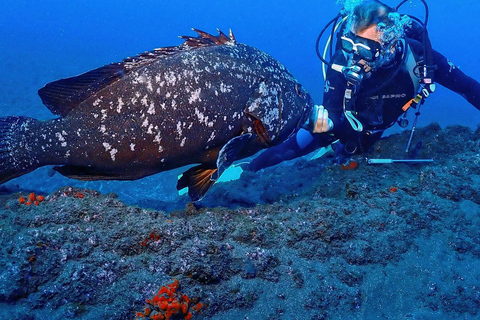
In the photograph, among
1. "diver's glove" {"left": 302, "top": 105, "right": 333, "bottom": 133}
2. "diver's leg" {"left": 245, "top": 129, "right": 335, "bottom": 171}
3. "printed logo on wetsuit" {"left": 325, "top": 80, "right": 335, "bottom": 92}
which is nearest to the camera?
"diver's glove" {"left": 302, "top": 105, "right": 333, "bottom": 133}

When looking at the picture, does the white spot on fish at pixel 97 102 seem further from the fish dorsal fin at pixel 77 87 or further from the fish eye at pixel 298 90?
the fish eye at pixel 298 90

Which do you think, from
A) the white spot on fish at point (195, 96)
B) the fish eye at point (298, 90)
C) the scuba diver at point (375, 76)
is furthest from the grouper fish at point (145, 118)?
the scuba diver at point (375, 76)

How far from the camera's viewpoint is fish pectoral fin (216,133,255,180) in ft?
10.1

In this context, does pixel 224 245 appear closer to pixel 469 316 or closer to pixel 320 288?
pixel 320 288

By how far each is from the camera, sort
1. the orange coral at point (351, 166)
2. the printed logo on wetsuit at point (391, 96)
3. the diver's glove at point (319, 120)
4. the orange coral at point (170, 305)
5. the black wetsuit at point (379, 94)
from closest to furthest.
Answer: the orange coral at point (170, 305)
the diver's glove at point (319, 120)
the orange coral at point (351, 166)
the black wetsuit at point (379, 94)
the printed logo on wetsuit at point (391, 96)

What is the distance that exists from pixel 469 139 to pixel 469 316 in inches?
153

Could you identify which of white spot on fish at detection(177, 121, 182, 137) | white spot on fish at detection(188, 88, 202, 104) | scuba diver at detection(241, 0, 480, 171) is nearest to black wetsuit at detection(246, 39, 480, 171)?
scuba diver at detection(241, 0, 480, 171)

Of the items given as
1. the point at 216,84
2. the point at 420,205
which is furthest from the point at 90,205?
the point at 420,205

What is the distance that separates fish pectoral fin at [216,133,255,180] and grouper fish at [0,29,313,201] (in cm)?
1

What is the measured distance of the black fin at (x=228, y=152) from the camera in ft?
10.1

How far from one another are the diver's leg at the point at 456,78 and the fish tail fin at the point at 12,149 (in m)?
6.26

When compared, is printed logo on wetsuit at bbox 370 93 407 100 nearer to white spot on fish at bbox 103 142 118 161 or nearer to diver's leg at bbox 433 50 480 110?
diver's leg at bbox 433 50 480 110

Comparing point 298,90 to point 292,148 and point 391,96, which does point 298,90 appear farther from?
point 292,148

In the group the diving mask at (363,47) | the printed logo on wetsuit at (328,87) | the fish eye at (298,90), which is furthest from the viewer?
the printed logo on wetsuit at (328,87)
